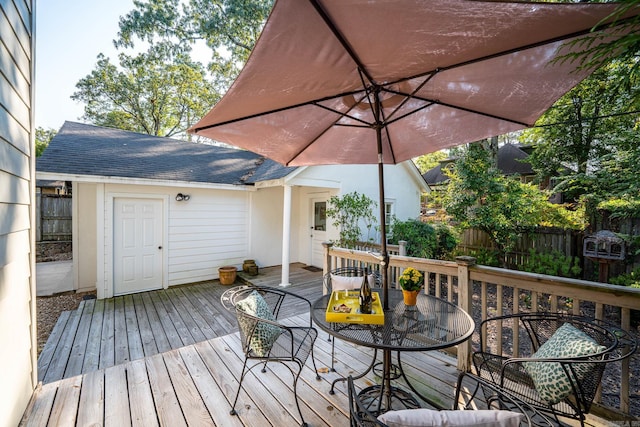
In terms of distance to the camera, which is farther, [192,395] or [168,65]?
[168,65]

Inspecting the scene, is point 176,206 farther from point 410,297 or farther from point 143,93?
point 143,93

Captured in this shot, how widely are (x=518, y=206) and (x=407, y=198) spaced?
11.1 feet

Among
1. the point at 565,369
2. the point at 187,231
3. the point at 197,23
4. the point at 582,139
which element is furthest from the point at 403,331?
the point at 197,23

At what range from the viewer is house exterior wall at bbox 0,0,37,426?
67.5 inches

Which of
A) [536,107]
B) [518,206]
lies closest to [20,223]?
[536,107]

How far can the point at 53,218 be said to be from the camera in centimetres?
783

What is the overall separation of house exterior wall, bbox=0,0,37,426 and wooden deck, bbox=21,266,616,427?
374mm

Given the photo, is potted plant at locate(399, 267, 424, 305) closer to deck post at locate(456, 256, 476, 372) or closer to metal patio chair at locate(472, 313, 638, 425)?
metal patio chair at locate(472, 313, 638, 425)

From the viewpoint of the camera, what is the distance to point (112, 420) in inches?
78.8

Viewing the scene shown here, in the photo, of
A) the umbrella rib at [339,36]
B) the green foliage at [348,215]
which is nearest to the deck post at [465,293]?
the umbrella rib at [339,36]

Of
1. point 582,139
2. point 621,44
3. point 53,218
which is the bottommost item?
point 53,218

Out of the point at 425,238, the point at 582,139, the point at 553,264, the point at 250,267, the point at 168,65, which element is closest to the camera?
the point at 553,264

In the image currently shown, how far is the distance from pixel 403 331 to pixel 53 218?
10261mm

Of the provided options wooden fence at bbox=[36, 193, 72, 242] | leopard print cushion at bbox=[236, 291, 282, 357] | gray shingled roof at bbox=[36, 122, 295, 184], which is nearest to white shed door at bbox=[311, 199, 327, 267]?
gray shingled roof at bbox=[36, 122, 295, 184]
